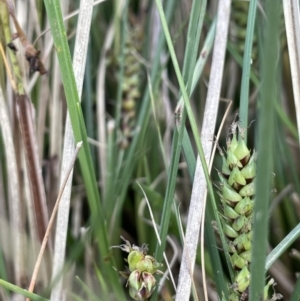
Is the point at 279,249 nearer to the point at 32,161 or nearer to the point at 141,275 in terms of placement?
the point at 141,275

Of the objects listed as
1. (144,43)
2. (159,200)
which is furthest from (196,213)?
(144,43)

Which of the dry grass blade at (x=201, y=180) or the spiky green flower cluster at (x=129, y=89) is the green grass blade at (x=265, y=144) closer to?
the dry grass blade at (x=201, y=180)

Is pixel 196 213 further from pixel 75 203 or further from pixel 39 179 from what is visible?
pixel 75 203

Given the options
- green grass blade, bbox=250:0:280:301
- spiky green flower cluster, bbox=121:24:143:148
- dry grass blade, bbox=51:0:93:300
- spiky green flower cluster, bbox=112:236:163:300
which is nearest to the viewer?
green grass blade, bbox=250:0:280:301

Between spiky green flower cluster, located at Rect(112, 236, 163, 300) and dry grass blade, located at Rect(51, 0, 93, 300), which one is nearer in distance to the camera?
spiky green flower cluster, located at Rect(112, 236, 163, 300)

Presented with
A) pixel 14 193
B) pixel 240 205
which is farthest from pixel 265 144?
pixel 14 193

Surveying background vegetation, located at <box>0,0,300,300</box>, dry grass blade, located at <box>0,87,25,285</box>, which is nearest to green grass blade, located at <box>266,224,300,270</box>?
background vegetation, located at <box>0,0,300,300</box>

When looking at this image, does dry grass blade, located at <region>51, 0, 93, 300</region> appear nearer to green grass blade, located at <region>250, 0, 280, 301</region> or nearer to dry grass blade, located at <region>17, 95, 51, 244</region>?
dry grass blade, located at <region>17, 95, 51, 244</region>

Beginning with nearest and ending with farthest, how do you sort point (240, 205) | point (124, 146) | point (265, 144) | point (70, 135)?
1. point (265, 144)
2. point (240, 205)
3. point (70, 135)
4. point (124, 146)
